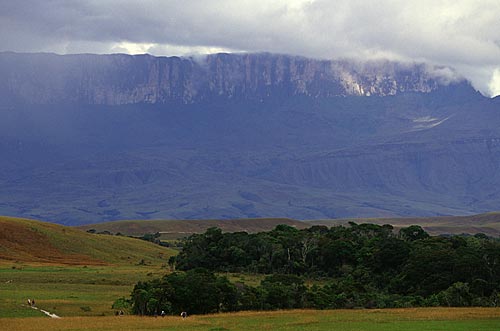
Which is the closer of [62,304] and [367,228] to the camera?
[62,304]

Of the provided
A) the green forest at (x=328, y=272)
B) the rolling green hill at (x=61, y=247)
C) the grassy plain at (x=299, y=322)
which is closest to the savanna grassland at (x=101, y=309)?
the grassy plain at (x=299, y=322)

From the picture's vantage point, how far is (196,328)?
51.5 meters

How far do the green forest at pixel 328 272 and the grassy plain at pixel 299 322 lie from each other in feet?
18.8

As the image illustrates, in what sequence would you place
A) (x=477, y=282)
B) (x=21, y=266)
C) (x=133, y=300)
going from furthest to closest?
(x=21, y=266)
(x=477, y=282)
(x=133, y=300)

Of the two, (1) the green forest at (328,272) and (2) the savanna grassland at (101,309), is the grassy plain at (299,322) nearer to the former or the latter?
(2) the savanna grassland at (101,309)

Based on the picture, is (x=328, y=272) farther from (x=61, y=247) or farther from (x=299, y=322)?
(x=299, y=322)

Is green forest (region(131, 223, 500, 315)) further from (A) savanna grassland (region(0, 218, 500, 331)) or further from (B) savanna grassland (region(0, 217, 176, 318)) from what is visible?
(B) savanna grassland (region(0, 217, 176, 318))

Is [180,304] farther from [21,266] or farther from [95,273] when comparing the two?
[21,266]

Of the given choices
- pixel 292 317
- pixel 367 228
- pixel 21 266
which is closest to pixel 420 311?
pixel 292 317

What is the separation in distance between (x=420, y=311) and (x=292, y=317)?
9199mm

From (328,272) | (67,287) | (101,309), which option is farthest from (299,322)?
(328,272)

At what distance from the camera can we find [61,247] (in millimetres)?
116500

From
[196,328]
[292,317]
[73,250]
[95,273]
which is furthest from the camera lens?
[73,250]

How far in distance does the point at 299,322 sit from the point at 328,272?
153ft
